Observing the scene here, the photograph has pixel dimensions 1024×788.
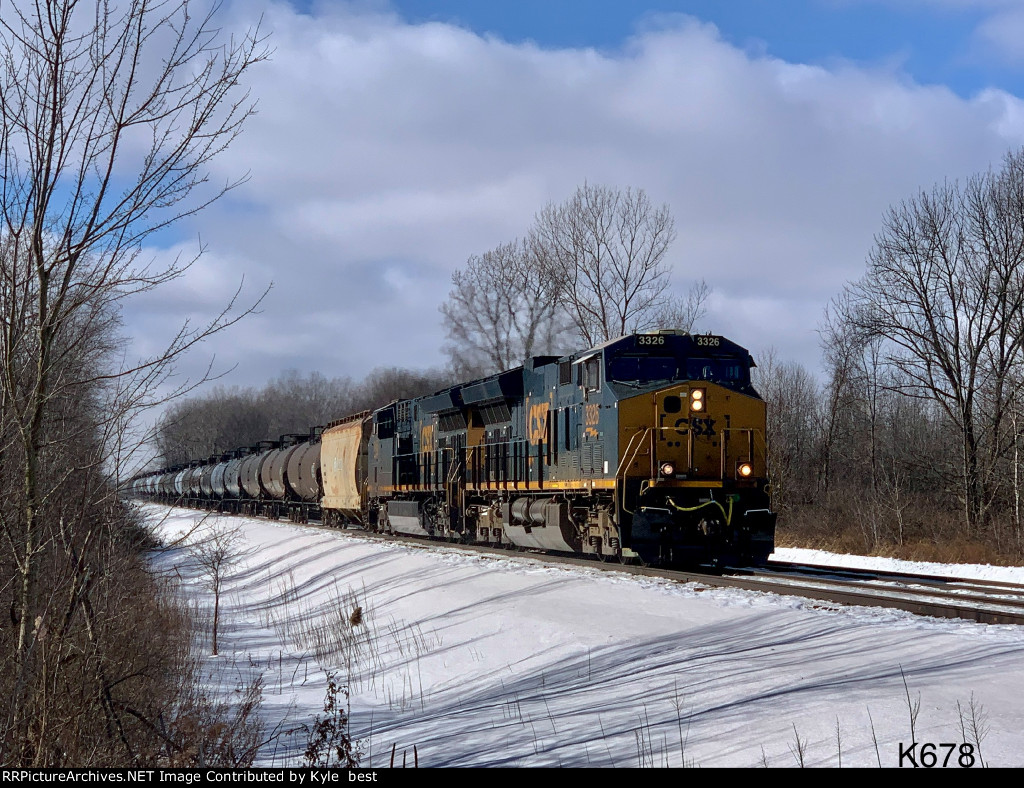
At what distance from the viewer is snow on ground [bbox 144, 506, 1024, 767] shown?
6.32 m

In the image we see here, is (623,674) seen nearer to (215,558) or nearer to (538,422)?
(538,422)

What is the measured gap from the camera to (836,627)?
9.76m

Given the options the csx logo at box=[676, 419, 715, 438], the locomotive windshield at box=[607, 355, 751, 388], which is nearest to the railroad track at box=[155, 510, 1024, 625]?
the csx logo at box=[676, 419, 715, 438]

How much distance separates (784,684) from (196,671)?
27.8 ft

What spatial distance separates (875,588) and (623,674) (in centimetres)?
598

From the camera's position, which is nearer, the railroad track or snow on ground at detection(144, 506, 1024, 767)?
snow on ground at detection(144, 506, 1024, 767)

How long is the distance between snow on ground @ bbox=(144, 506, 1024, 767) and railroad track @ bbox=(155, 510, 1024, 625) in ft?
1.48

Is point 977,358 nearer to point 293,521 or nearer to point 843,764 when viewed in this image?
point 843,764

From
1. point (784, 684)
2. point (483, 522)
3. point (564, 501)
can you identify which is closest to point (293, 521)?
point (483, 522)

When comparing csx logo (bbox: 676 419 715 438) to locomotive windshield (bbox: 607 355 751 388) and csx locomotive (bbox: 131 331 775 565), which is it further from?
locomotive windshield (bbox: 607 355 751 388)

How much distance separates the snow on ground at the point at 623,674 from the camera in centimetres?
632

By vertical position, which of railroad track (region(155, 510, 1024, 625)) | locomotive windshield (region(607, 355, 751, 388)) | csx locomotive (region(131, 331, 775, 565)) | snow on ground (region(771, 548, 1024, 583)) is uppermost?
locomotive windshield (region(607, 355, 751, 388))

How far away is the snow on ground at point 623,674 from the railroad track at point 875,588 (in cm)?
45
